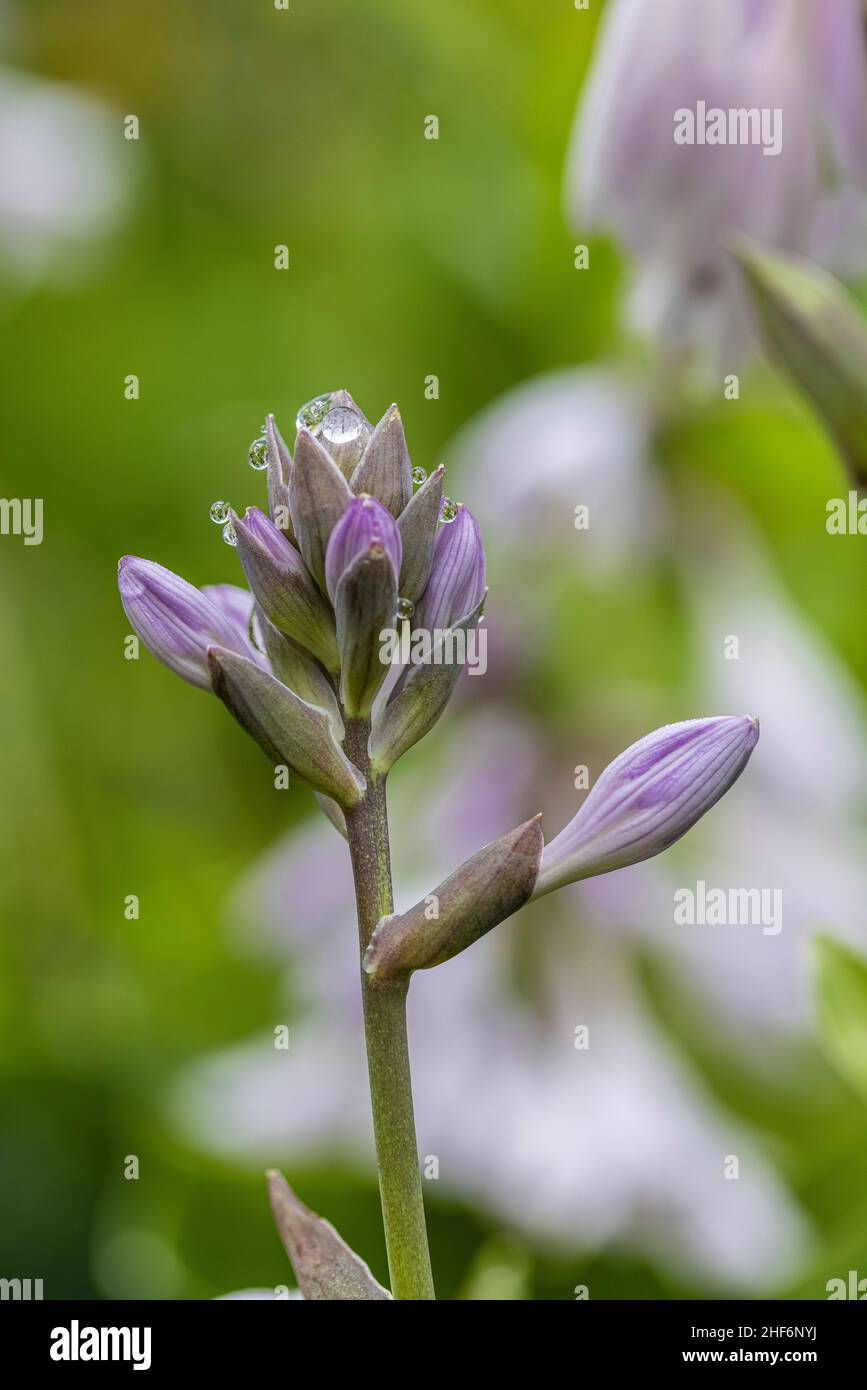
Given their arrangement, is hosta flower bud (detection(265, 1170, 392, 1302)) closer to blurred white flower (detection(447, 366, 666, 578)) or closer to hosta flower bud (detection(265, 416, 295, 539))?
hosta flower bud (detection(265, 416, 295, 539))

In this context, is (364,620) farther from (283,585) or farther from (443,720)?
(443,720)

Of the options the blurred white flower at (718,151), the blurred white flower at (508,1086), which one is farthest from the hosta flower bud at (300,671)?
the blurred white flower at (508,1086)

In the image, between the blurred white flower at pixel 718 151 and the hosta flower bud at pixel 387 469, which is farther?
the blurred white flower at pixel 718 151

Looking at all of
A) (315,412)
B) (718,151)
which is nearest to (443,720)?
Result: (718,151)

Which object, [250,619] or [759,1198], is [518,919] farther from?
[250,619]

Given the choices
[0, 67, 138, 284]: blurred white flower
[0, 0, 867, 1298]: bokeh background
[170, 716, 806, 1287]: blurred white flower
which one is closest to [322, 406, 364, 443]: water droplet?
[0, 0, 867, 1298]: bokeh background

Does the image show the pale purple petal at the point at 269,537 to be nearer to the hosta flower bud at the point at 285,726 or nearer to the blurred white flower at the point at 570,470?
the hosta flower bud at the point at 285,726
